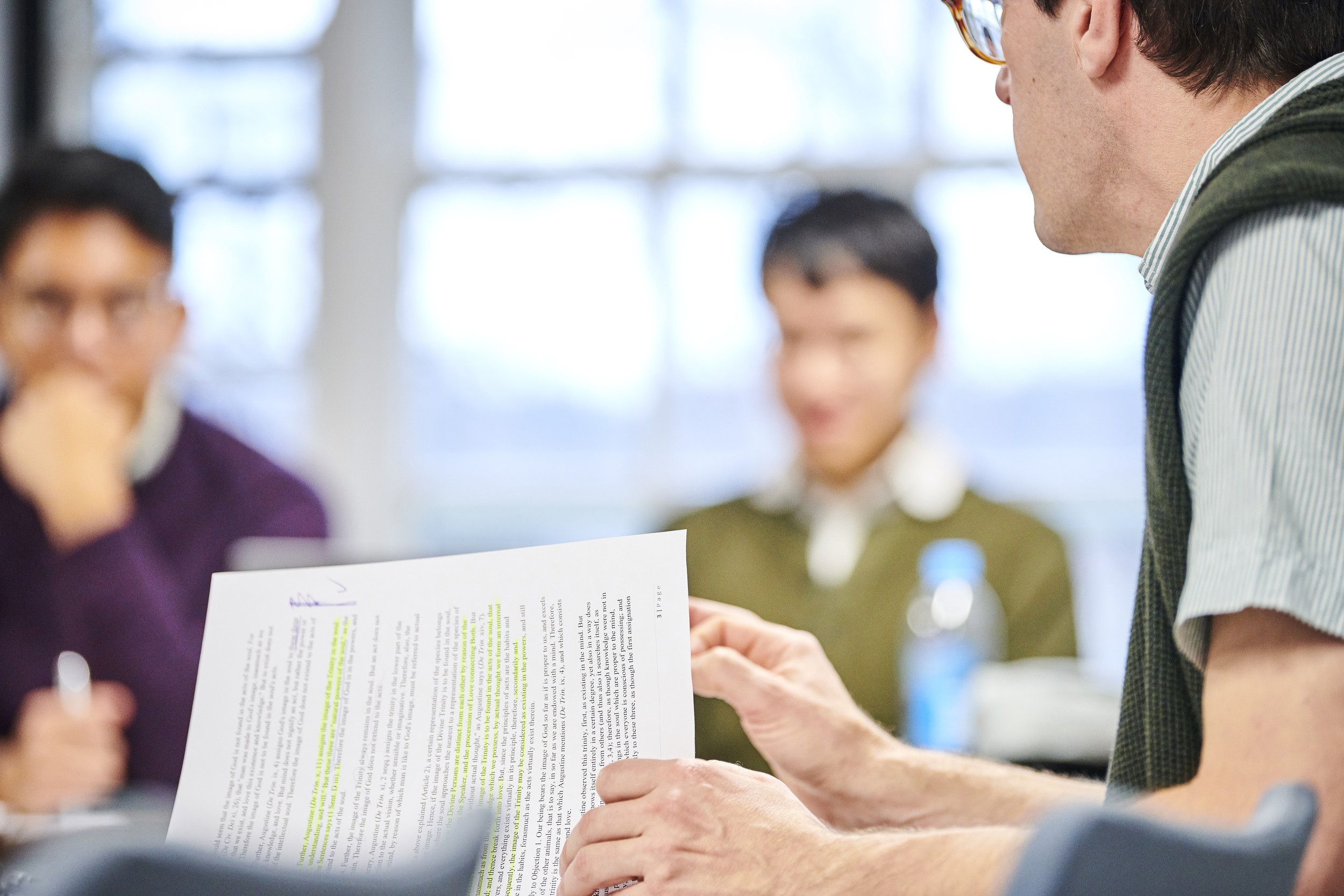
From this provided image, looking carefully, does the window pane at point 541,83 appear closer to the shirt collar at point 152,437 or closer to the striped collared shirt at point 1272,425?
the shirt collar at point 152,437

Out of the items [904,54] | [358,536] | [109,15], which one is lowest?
[358,536]

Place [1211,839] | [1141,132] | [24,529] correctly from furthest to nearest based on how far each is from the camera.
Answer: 1. [24,529]
2. [1141,132]
3. [1211,839]

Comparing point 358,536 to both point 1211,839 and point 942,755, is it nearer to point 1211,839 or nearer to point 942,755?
point 942,755

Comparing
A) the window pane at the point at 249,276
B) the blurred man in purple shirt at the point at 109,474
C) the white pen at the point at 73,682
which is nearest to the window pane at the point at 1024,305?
the window pane at the point at 249,276

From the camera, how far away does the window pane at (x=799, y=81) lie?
11.6 feet

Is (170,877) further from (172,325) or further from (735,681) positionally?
(172,325)

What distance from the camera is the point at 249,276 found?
12.0ft

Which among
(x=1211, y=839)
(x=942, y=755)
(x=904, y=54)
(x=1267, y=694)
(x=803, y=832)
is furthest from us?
(x=904, y=54)

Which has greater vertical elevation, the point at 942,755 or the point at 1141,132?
the point at 1141,132

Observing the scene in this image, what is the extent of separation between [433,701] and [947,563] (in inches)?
53.5

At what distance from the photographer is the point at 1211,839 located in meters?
0.38

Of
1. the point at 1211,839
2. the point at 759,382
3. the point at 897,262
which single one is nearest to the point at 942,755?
the point at 1211,839

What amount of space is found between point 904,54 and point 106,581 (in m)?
2.75

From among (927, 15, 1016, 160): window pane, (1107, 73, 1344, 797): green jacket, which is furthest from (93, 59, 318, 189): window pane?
(1107, 73, 1344, 797): green jacket
